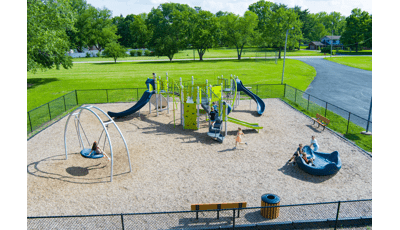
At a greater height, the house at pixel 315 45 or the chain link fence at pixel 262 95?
the house at pixel 315 45

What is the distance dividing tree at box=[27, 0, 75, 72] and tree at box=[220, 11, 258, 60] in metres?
47.5

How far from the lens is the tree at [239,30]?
78.6m

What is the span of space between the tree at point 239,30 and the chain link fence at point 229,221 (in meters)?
71.8

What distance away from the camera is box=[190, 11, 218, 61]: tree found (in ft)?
244

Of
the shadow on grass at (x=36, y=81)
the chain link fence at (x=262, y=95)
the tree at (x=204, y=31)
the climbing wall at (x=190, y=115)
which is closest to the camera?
the climbing wall at (x=190, y=115)

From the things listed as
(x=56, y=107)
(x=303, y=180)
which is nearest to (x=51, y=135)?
(x=56, y=107)

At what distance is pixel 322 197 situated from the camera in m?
11.5

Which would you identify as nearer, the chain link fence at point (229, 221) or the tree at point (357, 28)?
the chain link fence at point (229, 221)

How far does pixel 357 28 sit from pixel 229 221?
101 metres

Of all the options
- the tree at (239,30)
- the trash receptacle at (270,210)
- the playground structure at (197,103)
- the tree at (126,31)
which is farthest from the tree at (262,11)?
the trash receptacle at (270,210)

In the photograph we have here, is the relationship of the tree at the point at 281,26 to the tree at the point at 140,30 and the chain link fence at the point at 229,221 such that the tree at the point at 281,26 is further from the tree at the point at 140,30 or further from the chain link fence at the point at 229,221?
the chain link fence at the point at 229,221

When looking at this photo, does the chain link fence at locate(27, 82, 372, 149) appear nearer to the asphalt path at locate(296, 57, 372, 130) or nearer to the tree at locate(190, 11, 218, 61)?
the asphalt path at locate(296, 57, 372, 130)

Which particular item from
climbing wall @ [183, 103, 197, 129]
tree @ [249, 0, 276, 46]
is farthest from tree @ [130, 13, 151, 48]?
climbing wall @ [183, 103, 197, 129]

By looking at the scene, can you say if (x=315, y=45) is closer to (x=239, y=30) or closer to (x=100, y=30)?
(x=239, y=30)
